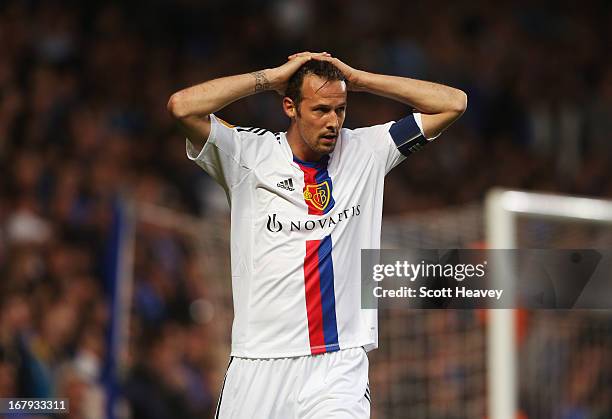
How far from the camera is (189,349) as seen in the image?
34.7 feet

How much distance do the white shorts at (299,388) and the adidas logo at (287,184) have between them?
2.48 ft

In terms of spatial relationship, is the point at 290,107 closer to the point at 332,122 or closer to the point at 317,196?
the point at 332,122

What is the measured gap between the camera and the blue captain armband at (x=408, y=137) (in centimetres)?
566

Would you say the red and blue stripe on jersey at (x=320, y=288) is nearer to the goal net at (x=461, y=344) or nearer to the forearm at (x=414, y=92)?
the forearm at (x=414, y=92)

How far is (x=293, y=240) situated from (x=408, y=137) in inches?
30.6

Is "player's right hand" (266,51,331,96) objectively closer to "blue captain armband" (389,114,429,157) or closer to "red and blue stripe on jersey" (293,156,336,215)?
"red and blue stripe on jersey" (293,156,336,215)

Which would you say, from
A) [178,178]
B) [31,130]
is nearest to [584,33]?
[178,178]

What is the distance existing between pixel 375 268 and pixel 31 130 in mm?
6404

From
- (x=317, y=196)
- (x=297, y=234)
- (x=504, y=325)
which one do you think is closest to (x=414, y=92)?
(x=317, y=196)

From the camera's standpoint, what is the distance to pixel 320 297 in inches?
209

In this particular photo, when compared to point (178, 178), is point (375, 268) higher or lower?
lower

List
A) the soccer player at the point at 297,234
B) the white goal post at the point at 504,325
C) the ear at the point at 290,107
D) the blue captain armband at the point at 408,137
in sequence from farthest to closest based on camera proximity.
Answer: the white goal post at the point at 504,325 < the blue captain armband at the point at 408,137 < the ear at the point at 290,107 < the soccer player at the point at 297,234

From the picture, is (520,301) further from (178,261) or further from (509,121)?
(509,121)

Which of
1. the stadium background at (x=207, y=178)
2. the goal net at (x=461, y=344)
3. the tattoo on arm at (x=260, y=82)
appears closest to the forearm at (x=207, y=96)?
the tattoo on arm at (x=260, y=82)
